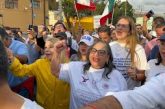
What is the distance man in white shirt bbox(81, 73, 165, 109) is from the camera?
65.5 inches

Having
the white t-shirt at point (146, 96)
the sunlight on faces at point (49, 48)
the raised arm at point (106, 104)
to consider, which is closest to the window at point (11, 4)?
the sunlight on faces at point (49, 48)

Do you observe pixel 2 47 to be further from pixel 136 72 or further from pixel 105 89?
pixel 136 72

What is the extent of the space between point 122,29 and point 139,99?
3.66 m

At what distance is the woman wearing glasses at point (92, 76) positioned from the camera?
4.35 metres

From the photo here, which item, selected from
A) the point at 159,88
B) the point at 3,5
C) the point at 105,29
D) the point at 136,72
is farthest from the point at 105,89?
the point at 3,5

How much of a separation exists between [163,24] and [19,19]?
58.5m

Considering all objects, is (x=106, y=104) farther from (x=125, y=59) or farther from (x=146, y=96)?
(x=125, y=59)

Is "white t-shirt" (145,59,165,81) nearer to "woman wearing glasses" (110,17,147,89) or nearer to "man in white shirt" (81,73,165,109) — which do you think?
"woman wearing glasses" (110,17,147,89)

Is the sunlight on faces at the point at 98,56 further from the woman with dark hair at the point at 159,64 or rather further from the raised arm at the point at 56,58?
the woman with dark hair at the point at 159,64

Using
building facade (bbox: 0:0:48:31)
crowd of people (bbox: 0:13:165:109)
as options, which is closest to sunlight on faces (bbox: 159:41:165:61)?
crowd of people (bbox: 0:13:165:109)

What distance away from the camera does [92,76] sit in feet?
14.6

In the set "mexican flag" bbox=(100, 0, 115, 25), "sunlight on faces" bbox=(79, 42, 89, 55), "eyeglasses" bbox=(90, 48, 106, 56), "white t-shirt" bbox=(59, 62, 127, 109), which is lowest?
"white t-shirt" bbox=(59, 62, 127, 109)

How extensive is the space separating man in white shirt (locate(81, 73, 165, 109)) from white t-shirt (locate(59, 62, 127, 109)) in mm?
2264

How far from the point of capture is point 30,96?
5.70 metres
